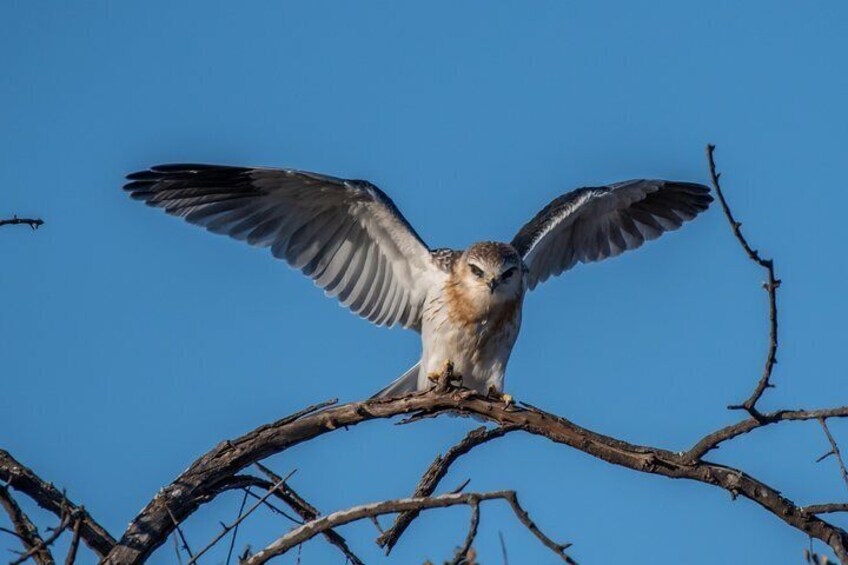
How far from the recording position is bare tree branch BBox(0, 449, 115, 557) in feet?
14.0

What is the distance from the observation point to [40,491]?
4.29 m

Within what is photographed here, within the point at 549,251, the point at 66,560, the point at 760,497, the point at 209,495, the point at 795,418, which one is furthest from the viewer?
the point at 549,251

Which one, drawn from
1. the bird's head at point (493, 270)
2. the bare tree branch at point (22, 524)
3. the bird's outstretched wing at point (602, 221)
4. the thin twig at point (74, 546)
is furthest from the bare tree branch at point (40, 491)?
the bird's outstretched wing at point (602, 221)

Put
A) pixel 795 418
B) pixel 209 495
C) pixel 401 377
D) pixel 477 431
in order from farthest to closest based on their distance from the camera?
pixel 401 377
pixel 477 431
pixel 209 495
pixel 795 418

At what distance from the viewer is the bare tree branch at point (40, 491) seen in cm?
425

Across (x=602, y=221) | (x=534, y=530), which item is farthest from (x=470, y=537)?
(x=602, y=221)

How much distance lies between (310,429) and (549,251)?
139 inches

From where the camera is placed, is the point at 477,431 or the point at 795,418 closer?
the point at 795,418

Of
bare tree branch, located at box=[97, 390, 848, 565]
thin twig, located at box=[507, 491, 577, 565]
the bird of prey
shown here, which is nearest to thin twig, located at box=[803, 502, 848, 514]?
bare tree branch, located at box=[97, 390, 848, 565]

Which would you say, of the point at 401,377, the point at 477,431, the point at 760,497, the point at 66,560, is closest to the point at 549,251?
the point at 401,377

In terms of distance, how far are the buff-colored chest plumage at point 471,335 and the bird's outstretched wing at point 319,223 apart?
1.25 feet

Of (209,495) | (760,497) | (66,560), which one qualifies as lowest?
(66,560)

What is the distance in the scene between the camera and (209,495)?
449 cm

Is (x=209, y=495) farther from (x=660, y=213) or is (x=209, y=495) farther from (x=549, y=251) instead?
(x=660, y=213)
